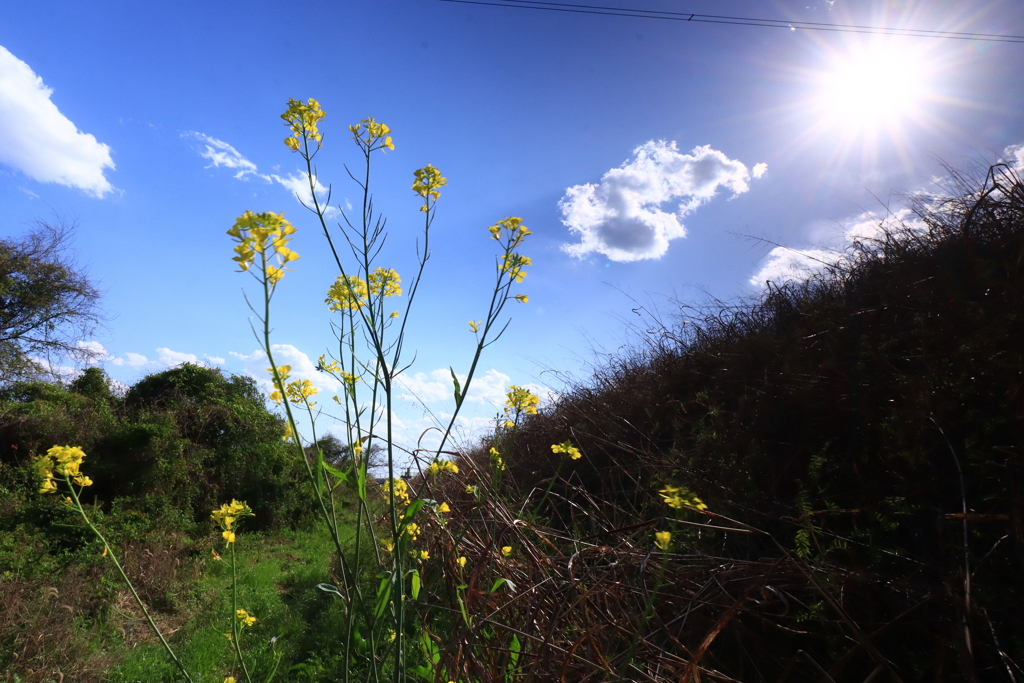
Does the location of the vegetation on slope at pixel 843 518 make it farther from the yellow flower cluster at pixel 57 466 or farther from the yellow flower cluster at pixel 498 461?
the yellow flower cluster at pixel 57 466

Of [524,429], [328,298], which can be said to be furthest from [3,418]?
[328,298]

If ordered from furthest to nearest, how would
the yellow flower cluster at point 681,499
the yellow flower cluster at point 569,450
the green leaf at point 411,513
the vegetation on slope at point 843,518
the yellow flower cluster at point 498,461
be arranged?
the yellow flower cluster at point 569,450, the yellow flower cluster at point 498,461, the vegetation on slope at point 843,518, the green leaf at point 411,513, the yellow flower cluster at point 681,499

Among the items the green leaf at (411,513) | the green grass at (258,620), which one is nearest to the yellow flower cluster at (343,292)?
the green leaf at (411,513)

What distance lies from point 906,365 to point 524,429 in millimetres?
3401

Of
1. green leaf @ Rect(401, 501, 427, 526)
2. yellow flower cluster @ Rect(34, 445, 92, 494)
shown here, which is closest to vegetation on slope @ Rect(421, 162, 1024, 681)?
green leaf @ Rect(401, 501, 427, 526)

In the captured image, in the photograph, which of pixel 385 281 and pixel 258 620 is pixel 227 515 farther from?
pixel 258 620

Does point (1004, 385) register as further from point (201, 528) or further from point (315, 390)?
point (201, 528)

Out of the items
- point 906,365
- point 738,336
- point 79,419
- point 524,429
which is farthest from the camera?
point 79,419

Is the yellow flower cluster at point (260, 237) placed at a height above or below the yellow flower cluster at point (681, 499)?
above

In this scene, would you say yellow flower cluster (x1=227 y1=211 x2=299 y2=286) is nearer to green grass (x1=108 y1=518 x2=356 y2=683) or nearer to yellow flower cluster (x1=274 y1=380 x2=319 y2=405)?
yellow flower cluster (x1=274 y1=380 x2=319 y2=405)

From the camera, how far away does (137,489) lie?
742 cm

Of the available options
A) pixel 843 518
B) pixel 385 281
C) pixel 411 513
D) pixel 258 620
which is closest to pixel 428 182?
pixel 385 281

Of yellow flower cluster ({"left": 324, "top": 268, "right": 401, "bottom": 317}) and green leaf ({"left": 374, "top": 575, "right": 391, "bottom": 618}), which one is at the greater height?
yellow flower cluster ({"left": 324, "top": 268, "right": 401, "bottom": 317})

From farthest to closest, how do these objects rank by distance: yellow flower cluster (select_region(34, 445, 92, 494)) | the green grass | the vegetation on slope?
the green grass → yellow flower cluster (select_region(34, 445, 92, 494)) → the vegetation on slope
